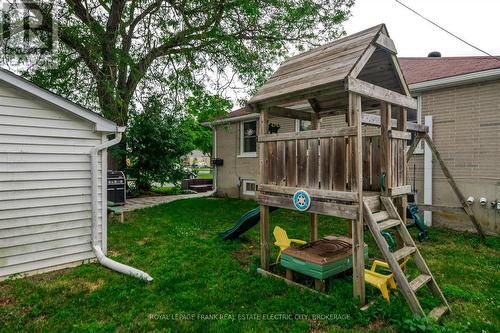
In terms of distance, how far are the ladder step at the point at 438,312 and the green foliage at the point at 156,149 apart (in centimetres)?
1241

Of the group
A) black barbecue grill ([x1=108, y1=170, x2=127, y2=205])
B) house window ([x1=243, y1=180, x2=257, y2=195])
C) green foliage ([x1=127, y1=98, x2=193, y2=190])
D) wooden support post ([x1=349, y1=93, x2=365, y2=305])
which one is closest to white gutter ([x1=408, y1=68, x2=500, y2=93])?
wooden support post ([x1=349, y1=93, x2=365, y2=305])

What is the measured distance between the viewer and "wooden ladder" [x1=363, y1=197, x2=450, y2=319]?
2.92m

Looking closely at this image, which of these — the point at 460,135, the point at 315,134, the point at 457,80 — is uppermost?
the point at 457,80

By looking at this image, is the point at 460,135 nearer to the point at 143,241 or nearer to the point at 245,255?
the point at 245,255

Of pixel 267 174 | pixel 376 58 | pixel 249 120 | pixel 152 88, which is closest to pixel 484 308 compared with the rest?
pixel 267 174

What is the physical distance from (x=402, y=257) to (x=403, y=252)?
3.7 inches

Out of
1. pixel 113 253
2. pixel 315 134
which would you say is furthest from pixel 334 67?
pixel 113 253

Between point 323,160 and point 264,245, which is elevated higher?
point 323,160

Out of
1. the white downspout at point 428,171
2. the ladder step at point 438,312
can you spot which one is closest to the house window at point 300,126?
the white downspout at point 428,171

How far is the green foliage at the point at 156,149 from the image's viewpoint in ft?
44.7

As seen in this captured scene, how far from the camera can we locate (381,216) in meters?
3.52

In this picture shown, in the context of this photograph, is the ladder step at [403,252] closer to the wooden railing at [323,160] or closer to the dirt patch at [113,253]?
the wooden railing at [323,160]

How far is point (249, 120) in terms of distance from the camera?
38.4 feet

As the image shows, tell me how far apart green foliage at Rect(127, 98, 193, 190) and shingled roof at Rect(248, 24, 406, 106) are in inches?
394
